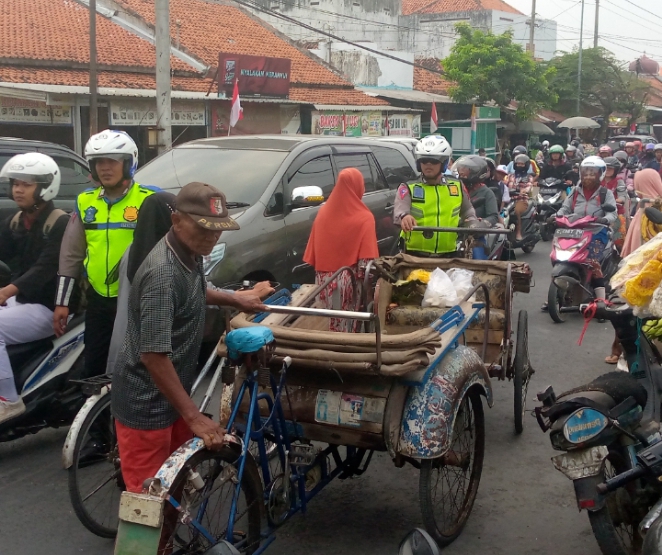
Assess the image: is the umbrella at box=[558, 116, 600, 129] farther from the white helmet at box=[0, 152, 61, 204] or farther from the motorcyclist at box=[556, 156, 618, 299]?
the white helmet at box=[0, 152, 61, 204]

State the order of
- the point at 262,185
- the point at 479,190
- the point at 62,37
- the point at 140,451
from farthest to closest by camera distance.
A: 1. the point at 62,37
2. the point at 479,190
3. the point at 262,185
4. the point at 140,451

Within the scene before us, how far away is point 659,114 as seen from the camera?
49781 mm

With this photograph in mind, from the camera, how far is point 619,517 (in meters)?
3.41

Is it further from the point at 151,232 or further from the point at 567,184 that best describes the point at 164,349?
the point at 567,184

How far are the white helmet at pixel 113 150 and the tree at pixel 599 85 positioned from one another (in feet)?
125

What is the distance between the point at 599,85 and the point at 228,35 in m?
21.4

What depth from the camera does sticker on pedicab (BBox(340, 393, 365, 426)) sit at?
135 inches

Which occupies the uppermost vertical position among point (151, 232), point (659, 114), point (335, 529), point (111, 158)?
point (659, 114)

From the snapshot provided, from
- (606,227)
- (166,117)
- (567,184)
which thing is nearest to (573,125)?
Answer: (567,184)

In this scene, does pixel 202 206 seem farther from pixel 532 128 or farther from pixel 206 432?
pixel 532 128

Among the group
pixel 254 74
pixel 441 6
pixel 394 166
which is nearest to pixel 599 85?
pixel 441 6

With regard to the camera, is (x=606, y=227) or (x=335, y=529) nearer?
(x=335, y=529)

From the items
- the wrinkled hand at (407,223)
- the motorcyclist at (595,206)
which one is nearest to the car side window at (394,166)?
the motorcyclist at (595,206)

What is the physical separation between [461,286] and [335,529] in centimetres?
209
